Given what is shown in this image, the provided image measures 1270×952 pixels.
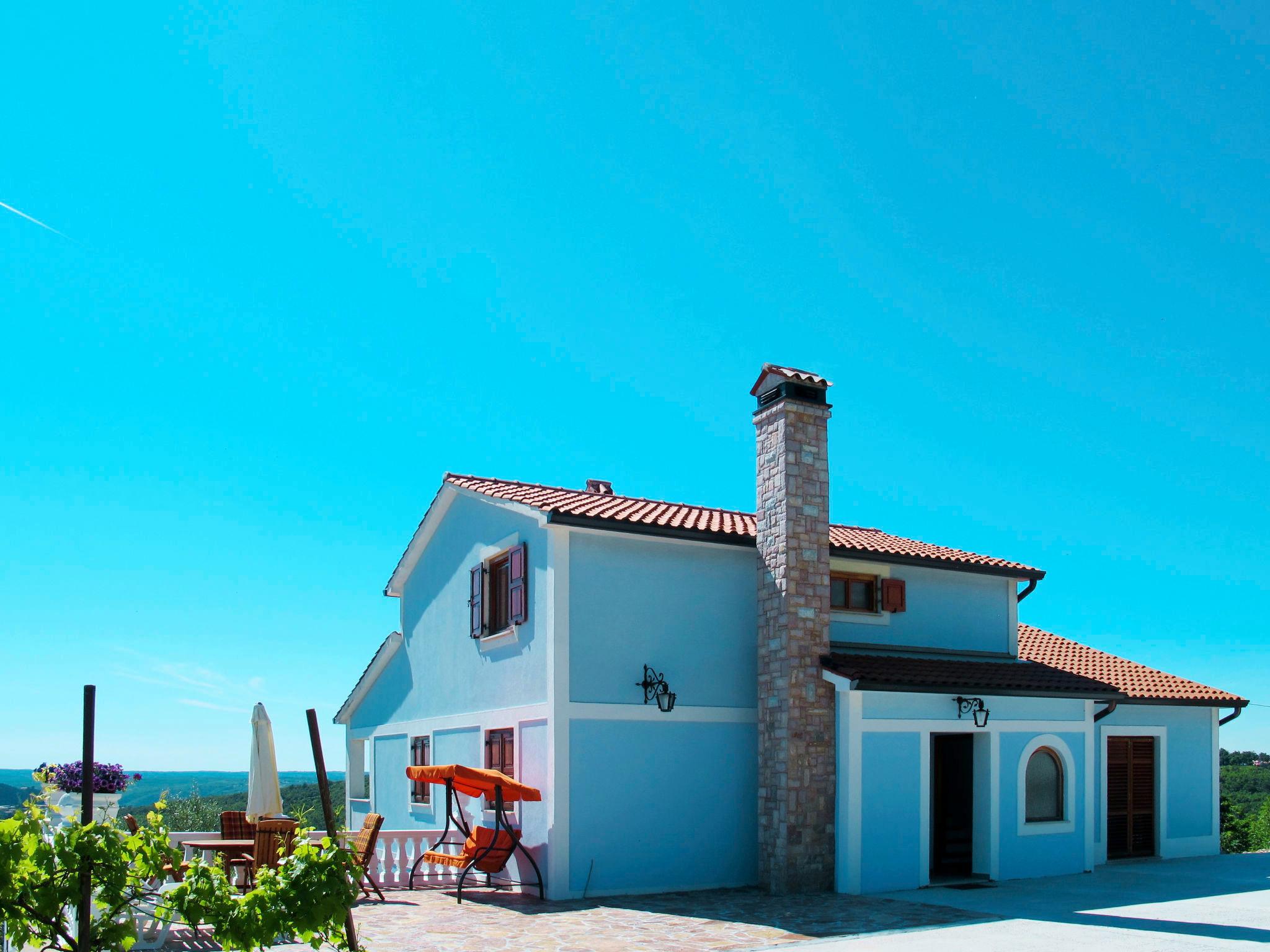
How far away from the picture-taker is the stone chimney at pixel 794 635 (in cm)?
1302

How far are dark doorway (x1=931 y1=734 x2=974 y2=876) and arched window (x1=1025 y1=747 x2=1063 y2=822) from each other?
4.37 feet

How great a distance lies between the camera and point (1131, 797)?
17.0 meters

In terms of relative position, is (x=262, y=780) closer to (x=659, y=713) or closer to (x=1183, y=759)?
(x=659, y=713)

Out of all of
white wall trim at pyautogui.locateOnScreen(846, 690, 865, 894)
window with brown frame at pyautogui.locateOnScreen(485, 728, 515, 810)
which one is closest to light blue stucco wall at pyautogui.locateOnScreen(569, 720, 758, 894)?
window with brown frame at pyautogui.locateOnScreen(485, 728, 515, 810)

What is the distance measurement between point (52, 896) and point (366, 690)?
50.3 feet

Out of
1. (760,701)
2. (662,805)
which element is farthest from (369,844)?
(760,701)

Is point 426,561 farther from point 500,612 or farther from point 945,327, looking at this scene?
point 945,327

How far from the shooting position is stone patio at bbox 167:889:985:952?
966 centimetres

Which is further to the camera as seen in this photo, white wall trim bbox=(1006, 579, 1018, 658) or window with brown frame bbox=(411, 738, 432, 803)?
white wall trim bbox=(1006, 579, 1018, 658)

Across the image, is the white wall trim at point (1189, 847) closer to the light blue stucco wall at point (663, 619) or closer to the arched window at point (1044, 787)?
the arched window at point (1044, 787)

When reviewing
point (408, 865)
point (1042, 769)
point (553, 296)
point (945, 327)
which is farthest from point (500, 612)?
point (945, 327)

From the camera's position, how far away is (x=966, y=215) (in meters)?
17.6

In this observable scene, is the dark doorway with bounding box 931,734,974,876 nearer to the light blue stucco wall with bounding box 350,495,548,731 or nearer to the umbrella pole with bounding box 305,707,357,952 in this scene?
the light blue stucco wall with bounding box 350,495,548,731

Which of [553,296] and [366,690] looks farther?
[366,690]
